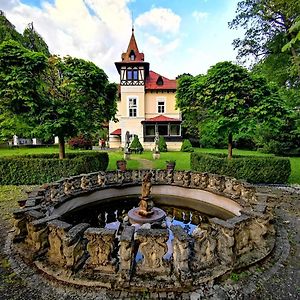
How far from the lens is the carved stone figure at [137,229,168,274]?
3418 mm

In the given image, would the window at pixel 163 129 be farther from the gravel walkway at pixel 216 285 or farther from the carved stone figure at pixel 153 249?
the carved stone figure at pixel 153 249

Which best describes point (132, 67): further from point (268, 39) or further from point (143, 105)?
point (268, 39)

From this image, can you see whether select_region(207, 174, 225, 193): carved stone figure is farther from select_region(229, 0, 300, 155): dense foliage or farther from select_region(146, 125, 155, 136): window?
select_region(146, 125, 155, 136): window

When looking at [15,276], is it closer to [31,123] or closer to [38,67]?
[31,123]

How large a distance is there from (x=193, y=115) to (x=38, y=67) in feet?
27.9

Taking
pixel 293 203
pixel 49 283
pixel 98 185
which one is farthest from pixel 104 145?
pixel 49 283

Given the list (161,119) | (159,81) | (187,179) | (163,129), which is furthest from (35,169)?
(159,81)

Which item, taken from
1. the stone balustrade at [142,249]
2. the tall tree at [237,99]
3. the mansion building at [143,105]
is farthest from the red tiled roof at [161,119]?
the stone balustrade at [142,249]

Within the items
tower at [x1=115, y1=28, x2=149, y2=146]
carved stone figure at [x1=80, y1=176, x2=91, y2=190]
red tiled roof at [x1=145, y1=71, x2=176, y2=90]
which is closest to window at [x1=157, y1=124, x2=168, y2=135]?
tower at [x1=115, y1=28, x2=149, y2=146]

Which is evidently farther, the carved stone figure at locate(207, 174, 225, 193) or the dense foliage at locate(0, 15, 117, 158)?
the dense foliage at locate(0, 15, 117, 158)

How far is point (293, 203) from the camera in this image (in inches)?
303

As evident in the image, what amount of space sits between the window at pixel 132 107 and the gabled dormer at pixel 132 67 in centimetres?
203

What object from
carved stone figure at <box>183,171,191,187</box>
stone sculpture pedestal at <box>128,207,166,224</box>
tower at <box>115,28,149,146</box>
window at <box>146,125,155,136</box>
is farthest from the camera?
window at <box>146,125,155,136</box>

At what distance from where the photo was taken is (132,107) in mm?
28109
